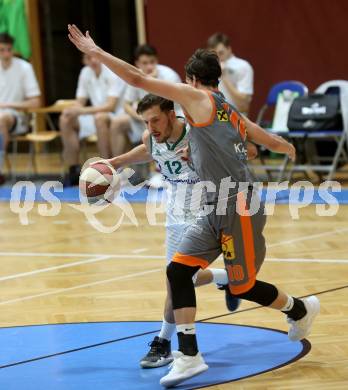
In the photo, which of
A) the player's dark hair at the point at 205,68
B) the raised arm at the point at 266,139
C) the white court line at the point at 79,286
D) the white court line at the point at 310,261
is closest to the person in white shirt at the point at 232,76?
the white court line at the point at 310,261

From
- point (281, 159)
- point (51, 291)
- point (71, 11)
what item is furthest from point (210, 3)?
point (51, 291)

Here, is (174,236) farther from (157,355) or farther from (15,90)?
(15,90)

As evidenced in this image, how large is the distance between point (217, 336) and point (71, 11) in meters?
13.5

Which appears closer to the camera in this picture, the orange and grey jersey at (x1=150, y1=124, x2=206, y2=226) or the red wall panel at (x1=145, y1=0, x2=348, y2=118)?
the orange and grey jersey at (x1=150, y1=124, x2=206, y2=226)

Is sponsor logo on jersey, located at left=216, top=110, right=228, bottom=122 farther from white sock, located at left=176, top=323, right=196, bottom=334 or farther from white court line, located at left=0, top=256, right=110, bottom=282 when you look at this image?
white court line, located at left=0, top=256, right=110, bottom=282

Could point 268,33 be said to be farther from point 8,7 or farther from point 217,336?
point 217,336

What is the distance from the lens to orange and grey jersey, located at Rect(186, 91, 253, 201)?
519cm

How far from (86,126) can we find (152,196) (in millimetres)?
1837

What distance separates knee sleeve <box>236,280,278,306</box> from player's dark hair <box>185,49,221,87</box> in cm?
108

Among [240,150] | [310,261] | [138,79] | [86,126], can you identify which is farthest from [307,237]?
[86,126]

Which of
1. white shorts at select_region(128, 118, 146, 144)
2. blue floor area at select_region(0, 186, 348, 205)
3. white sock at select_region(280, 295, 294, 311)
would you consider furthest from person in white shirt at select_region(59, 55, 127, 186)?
white sock at select_region(280, 295, 294, 311)

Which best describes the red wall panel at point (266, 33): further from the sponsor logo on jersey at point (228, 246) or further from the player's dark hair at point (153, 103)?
the sponsor logo on jersey at point (228, 246)

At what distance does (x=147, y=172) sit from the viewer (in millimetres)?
13516

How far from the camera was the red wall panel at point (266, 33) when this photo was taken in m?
14.7
